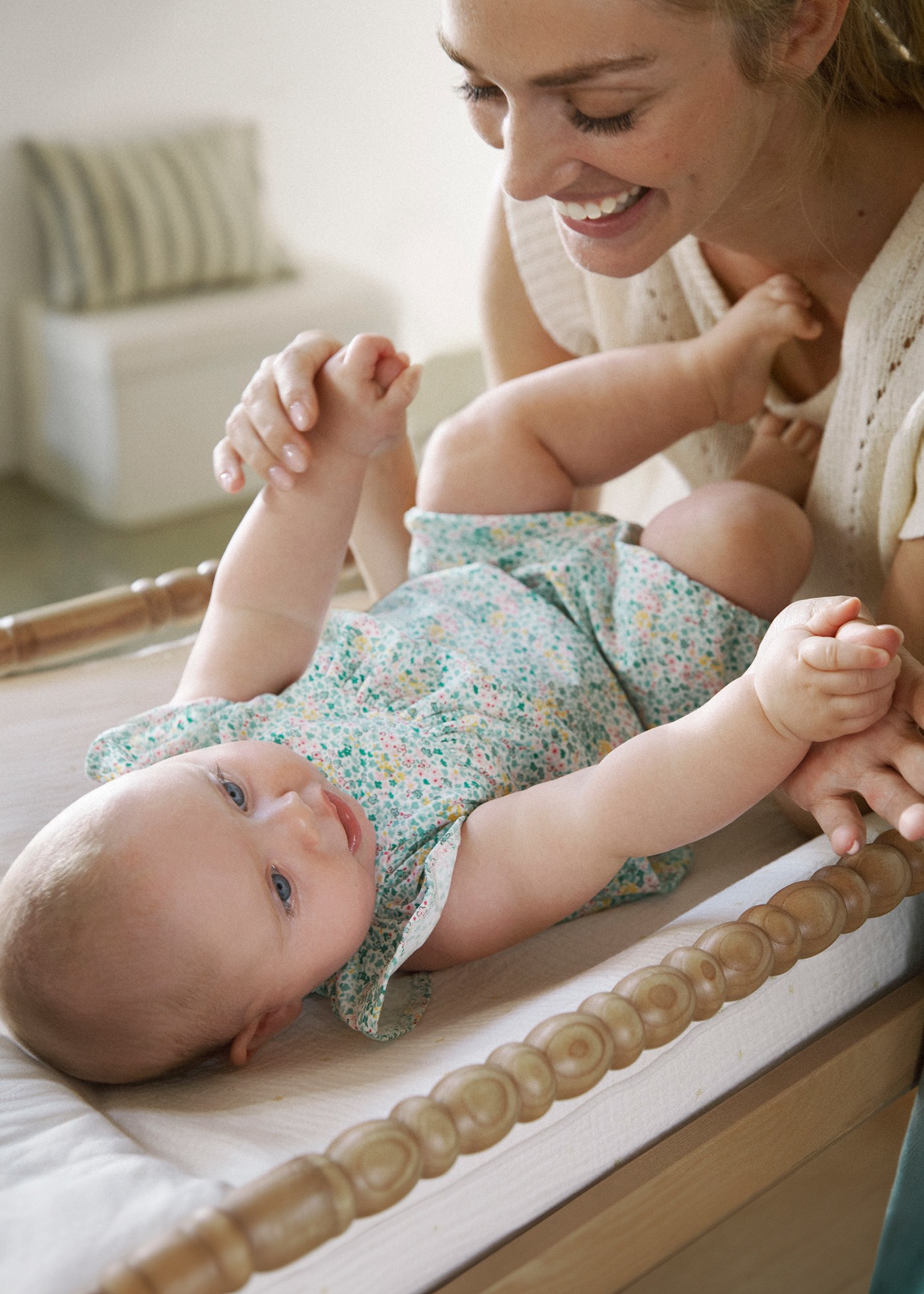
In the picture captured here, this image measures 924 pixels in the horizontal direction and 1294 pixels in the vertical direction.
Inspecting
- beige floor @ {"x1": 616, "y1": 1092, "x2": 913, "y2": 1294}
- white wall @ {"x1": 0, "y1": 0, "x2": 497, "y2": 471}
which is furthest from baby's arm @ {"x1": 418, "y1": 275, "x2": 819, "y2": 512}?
white wall @ {"x1": 0, "y1": 0, "x2": 497, "y2": 471}

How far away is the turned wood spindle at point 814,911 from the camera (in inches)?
31.6

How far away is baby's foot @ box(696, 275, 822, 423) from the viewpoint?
1224 millimetres

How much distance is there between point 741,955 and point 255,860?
1.09 ft

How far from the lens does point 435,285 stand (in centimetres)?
407

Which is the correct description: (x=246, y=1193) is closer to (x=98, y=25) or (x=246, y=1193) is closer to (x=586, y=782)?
(x=586, y=782)

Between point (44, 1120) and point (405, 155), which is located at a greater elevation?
point (405, 155)

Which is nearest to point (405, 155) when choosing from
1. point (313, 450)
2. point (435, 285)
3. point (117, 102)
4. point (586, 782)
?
point (435, 285)

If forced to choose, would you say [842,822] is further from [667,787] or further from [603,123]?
[603,123]

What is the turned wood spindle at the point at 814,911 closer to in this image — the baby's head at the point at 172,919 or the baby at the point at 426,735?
the baby at the point at 426,735

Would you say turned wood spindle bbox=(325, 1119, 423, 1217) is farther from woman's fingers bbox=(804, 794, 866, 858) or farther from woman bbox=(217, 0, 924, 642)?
woman bbox=(217, 0, 924, 642)

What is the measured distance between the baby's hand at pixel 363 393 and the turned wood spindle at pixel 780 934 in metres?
0.56

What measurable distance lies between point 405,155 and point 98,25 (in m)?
0.94

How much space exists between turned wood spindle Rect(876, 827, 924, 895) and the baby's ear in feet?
1.42

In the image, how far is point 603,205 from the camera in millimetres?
1056
